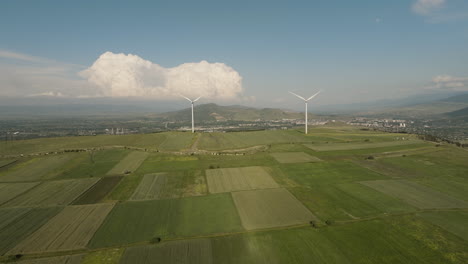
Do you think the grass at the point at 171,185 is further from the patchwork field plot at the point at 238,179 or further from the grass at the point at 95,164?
the grass at the point at 95,164

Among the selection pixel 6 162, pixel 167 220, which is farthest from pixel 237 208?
pixel 6 162

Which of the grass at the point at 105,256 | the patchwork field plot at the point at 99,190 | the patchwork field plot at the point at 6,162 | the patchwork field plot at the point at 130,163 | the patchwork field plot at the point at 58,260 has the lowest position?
the grass at the point at 105,256

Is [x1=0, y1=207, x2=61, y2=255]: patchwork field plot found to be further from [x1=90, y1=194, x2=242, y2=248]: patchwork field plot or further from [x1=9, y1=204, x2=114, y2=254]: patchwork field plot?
[x1=90, y1=194, x2=242, y2=248]: patchwork field plot

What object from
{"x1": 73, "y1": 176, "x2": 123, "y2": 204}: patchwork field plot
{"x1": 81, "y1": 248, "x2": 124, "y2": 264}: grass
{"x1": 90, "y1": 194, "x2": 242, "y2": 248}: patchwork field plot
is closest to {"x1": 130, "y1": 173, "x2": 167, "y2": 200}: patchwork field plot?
{"x1": 90, "y1": 194, "x2": 242, "y2": 248}: patchwork field plot

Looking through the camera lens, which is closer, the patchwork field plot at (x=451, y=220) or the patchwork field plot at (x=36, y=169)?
the patchwork field plot at (x=451, y=220)

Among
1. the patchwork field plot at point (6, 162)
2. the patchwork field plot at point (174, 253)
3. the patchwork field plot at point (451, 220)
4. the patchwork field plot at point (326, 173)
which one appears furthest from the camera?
the patchwork field plot at point (6, 162)

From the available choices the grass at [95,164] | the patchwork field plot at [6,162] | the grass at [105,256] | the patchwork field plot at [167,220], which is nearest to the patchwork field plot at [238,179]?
the patchwork field plot at [167,220]

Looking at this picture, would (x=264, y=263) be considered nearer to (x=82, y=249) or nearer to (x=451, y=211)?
(x=82, y=249)
